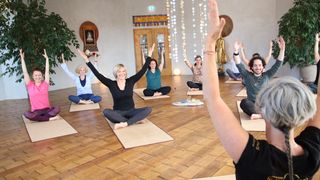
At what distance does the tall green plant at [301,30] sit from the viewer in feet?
20.0

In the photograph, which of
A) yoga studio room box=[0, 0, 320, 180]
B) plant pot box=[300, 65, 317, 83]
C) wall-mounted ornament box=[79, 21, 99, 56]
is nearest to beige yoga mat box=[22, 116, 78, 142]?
yoga studio room box=[0, 0, 320, 180]

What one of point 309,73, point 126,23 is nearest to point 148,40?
point 126,23

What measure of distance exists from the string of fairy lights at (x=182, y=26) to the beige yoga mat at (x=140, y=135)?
5.67m

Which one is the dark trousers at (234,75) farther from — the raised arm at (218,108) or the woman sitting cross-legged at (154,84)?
the raised arm at (218,108)

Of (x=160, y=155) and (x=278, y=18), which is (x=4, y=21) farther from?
(x=278, y=18)

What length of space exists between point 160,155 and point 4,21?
4.42 metres

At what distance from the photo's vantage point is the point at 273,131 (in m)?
0.92

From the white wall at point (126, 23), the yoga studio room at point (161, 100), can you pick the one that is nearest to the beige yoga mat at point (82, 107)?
the yoga studio room at point (161, 100)

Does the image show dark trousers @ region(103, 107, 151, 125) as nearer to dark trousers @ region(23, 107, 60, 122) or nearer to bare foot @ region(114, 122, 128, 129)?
bare foot @ region(114, 122, 128, 129)

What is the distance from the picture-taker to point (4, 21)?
5.46 metres

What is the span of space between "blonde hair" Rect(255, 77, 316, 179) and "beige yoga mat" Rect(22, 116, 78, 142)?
297 centimetres

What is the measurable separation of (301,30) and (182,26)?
12.7 feet

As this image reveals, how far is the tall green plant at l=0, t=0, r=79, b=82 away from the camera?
17.8 feet

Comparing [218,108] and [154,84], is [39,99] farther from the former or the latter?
[218,108]
